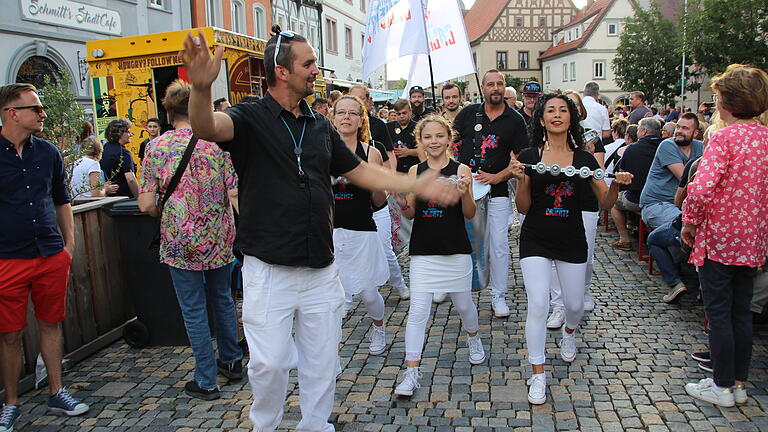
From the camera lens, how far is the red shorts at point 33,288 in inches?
157

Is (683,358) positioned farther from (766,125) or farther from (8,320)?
(8,320)

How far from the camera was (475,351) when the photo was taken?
16.0 feet

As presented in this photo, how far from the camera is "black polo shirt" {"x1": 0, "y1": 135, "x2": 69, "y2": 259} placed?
3.98 metres

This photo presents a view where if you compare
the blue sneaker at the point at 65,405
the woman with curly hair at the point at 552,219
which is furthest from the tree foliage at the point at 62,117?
the woman with curly hair at the point at 552,219

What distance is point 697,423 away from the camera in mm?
3789

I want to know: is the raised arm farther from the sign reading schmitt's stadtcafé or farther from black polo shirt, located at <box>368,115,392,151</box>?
the sign reading schmitt's stadtcafé

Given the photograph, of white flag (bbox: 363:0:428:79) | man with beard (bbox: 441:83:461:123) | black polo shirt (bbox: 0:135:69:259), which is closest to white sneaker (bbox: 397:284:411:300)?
man with beard (bbox: 441:83:461:123)

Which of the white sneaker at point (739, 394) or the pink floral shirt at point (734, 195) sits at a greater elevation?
the pink floral shirt at point (734, 195)

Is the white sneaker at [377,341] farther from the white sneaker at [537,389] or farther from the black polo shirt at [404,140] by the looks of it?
the black polo shirt at [404,140]

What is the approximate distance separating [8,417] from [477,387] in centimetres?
299

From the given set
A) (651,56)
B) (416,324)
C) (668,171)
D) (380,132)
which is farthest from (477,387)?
(651,56)

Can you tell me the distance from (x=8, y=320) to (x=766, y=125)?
4915 millimetres

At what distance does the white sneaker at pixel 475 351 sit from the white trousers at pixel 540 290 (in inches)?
23.2

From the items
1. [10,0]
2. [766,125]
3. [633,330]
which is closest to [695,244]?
[766,125]
